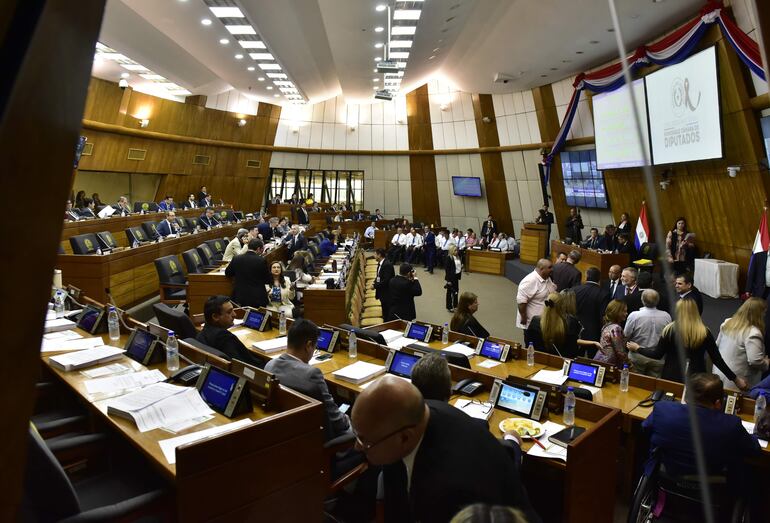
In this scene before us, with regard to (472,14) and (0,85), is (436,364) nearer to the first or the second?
(0,85)

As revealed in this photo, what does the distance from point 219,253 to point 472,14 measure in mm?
7457

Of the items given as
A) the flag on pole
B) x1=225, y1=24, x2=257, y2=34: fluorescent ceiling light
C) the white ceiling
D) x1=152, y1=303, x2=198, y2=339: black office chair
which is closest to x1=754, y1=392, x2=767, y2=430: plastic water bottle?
x1=152, y1=303, x2=198, y2=339: black office chair

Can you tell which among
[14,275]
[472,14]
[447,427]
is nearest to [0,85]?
[14,275]

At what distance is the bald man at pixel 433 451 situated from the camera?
152 cm

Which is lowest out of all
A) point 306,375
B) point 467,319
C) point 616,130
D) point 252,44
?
point 306,375

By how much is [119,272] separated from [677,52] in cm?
986

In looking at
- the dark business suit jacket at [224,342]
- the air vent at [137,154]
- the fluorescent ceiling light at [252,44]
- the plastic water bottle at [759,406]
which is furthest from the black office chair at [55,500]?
the air vent at [137,154]

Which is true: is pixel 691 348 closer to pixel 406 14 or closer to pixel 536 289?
pixel 536 289

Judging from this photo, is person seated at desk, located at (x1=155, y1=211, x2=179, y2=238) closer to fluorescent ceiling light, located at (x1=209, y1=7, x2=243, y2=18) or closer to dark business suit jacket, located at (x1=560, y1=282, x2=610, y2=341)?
fluorescent ceiling light, located at (x1=209, y1=7, x2=243, y2=18)

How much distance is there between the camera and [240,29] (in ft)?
32.7

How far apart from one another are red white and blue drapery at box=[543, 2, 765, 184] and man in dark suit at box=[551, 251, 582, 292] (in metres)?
2.82

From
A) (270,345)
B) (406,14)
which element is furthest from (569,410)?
(406,14)

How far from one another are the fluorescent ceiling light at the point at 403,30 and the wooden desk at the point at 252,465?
9.48 meters

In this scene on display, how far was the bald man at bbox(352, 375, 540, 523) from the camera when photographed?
1.52m
